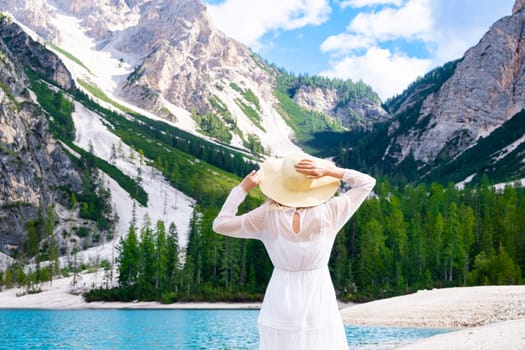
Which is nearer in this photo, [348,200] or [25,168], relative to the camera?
[348,200]

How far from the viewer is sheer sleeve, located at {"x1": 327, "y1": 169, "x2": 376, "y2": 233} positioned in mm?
6379

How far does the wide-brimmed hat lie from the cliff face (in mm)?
131436

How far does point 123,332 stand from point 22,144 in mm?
111325

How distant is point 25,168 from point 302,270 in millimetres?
142902

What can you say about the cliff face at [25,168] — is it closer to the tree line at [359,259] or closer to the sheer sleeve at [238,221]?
the tree line at [359,259]

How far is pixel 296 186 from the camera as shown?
20.6 ft

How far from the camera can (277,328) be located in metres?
6.30

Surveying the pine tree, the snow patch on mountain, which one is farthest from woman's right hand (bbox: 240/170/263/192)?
the snow patch on mountain

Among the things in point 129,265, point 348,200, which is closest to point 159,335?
point 348,200

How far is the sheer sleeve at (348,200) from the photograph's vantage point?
6.38m

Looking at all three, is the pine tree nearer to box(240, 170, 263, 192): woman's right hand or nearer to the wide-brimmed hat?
box(240, 170, 263, 192): woman's right hand

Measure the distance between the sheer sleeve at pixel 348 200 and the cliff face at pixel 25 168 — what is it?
132 metres

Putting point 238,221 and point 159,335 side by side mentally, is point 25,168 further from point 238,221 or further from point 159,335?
point 238,221

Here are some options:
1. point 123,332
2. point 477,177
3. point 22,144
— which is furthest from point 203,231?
point 477,177
